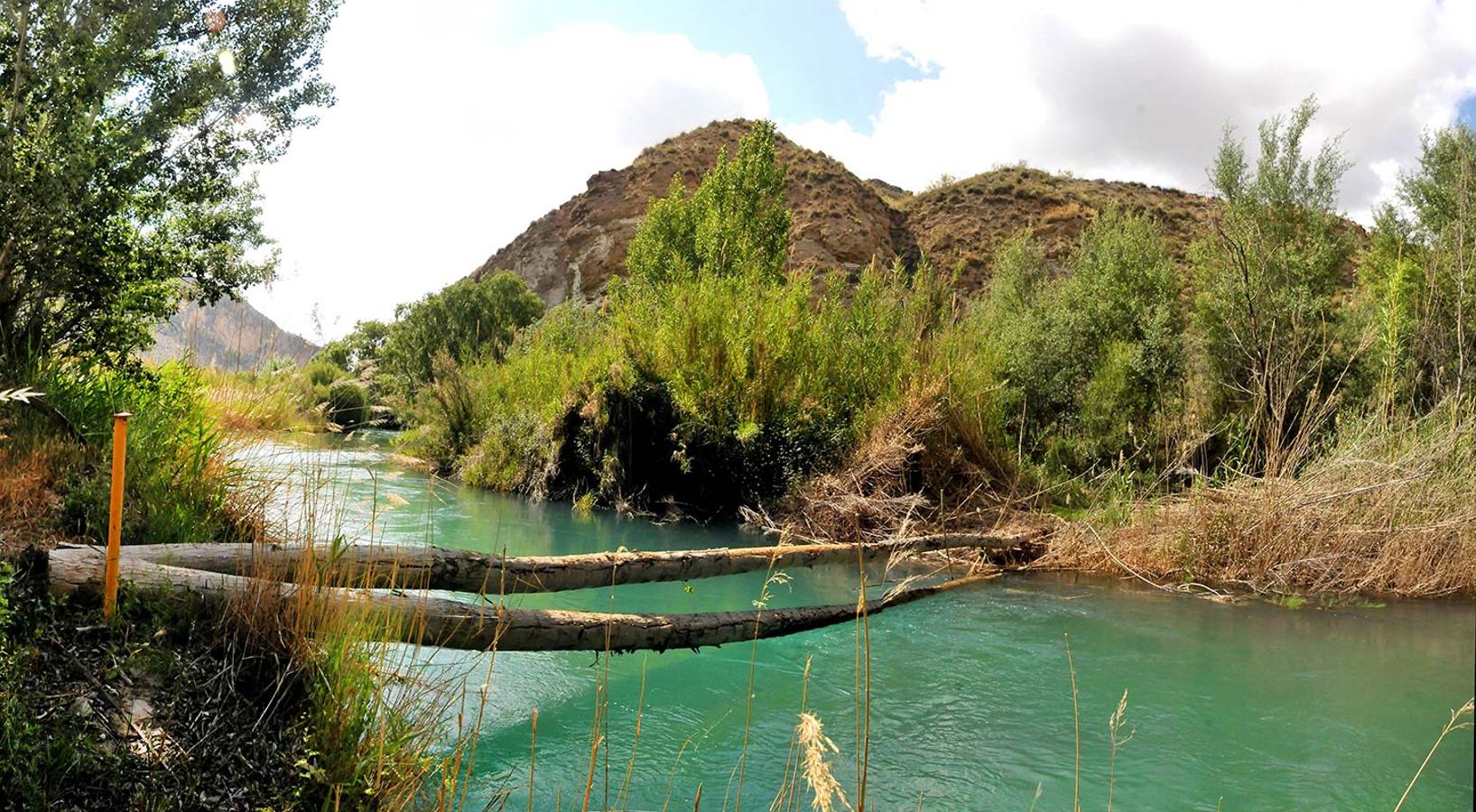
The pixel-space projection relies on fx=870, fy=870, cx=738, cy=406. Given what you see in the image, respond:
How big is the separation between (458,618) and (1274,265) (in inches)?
602

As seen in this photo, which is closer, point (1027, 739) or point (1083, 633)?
point (1027, 739)

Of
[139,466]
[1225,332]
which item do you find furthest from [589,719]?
[1225,332]

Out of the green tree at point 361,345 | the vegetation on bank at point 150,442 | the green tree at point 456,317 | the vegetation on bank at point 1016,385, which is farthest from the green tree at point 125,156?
the green tree at point 361,345

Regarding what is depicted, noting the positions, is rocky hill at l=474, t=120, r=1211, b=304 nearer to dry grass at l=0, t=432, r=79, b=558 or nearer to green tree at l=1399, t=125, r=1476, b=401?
green tree at l=1399, t=125, r=1476, b=401

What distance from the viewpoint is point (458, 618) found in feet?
12.0

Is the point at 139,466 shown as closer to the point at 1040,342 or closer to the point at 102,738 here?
the point at 102,738

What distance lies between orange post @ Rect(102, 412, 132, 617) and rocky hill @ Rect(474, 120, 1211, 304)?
30492 mm

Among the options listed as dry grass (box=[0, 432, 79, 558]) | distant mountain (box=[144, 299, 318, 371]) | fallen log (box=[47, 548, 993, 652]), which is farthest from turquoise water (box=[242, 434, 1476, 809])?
dry grass (box=[0, 432, 79, 558])

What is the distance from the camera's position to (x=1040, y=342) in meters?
15.2

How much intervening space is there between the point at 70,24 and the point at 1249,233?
15534 millimetres

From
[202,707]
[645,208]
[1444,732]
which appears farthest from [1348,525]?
[645,208]

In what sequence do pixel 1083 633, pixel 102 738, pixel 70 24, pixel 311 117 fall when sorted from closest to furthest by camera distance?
pixel 102 738 → pixel 70 24 → pixel 1083 633 → pixel 311 117

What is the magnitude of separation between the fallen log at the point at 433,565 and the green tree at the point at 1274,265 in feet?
35.1

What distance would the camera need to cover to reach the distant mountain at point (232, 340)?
595cm
